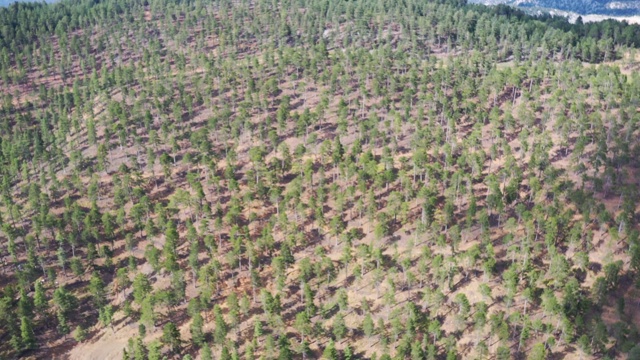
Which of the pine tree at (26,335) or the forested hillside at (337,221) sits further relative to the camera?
the pine tree at (26,335)

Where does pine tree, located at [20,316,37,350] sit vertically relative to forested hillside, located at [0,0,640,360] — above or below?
below

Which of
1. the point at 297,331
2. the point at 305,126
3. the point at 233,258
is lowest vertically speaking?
the point at 297,331

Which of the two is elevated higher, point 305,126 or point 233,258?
point 305,126

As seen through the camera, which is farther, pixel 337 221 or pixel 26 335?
pixel 337 221

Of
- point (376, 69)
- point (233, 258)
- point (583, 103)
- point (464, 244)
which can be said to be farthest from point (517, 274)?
point (376, 69)

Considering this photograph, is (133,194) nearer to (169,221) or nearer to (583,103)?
(169,221)

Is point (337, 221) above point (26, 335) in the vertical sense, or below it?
above

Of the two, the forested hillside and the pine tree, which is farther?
the pine tree

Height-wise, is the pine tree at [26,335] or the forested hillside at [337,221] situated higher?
the forested hillside at [337,221]
